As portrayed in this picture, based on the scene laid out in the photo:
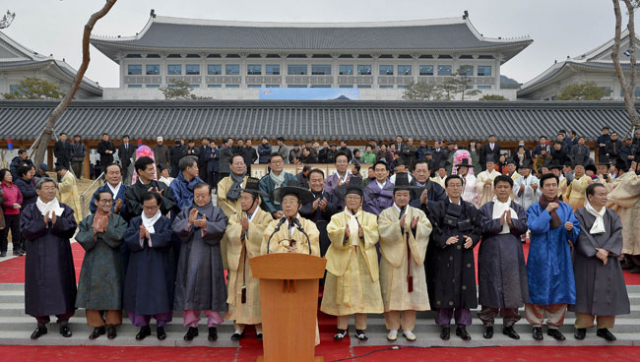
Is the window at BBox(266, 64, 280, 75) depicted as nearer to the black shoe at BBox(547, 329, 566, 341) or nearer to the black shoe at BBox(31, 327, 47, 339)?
the black shoe at BBox(31, 327, 47, 339)

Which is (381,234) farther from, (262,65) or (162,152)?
(262,65)

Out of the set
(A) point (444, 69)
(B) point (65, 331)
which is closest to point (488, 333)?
(B) point (65, 331)

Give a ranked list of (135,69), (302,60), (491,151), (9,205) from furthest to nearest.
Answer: (302,60) → (135,69) → (491,151) → (9,205)

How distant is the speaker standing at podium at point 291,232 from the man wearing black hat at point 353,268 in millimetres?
279

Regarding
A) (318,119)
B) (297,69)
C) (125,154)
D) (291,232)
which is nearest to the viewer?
(291,232)

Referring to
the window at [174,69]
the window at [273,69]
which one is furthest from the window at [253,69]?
the window at [174,69]

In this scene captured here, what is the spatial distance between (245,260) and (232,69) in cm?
3481

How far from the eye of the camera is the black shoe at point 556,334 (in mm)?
5023

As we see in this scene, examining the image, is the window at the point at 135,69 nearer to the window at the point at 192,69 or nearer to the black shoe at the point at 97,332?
the window at the point at 192,69

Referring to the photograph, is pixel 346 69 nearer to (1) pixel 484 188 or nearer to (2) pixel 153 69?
(2) pixel 153 69

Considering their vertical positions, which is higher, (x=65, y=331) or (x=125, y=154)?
(x=125, y=154)

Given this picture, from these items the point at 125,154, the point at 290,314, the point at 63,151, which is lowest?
the point at 290,314

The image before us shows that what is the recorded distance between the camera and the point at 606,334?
5.05 metres

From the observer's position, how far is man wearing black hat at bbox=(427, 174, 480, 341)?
491 centimetres
